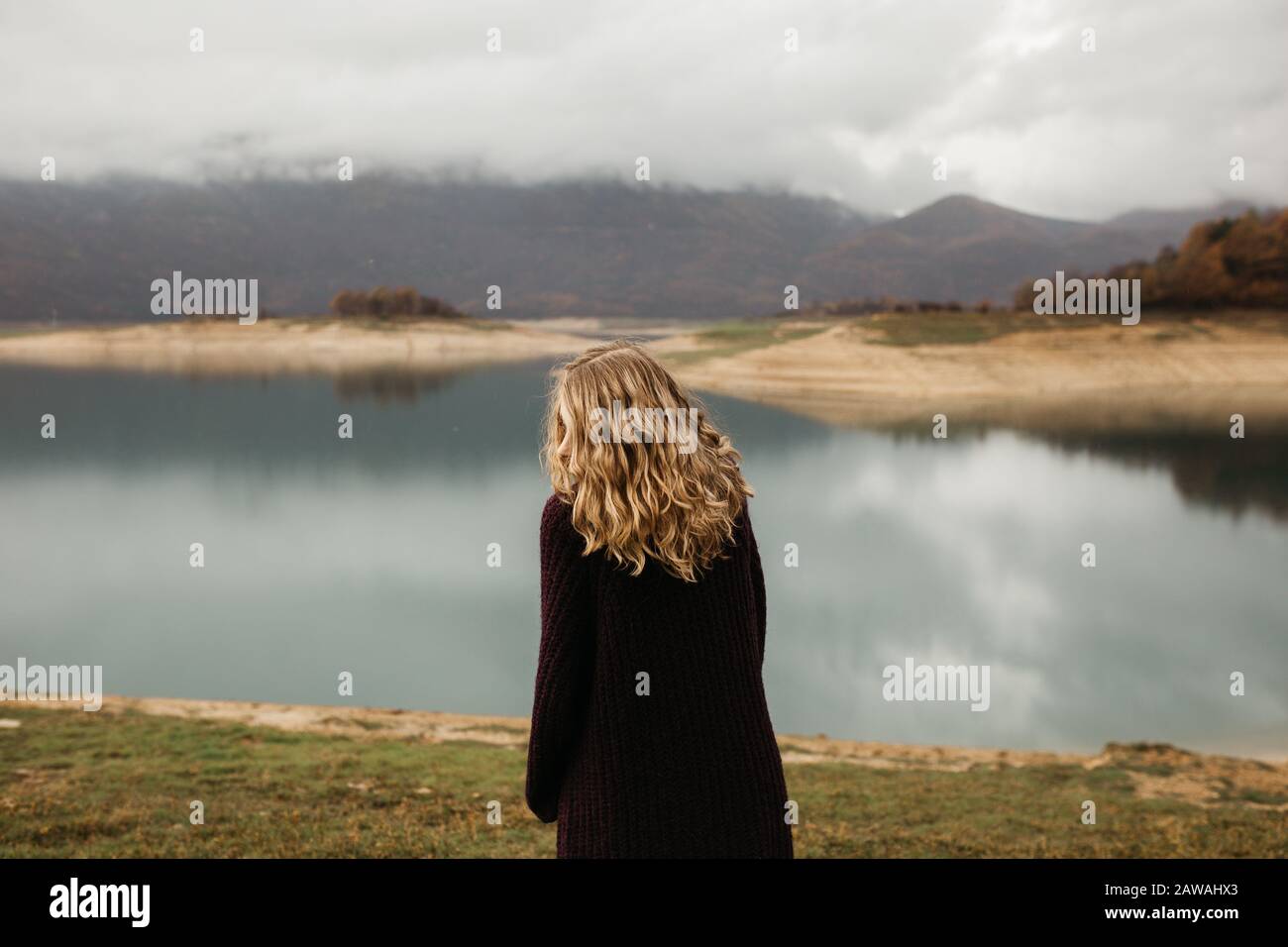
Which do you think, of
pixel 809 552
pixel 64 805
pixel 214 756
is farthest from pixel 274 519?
pixel 64 805

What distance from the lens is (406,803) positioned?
6840 millimetres

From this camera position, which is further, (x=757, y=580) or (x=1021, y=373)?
(x=1021, y=373)

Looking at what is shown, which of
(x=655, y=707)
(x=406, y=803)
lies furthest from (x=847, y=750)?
(x=655, y=707)

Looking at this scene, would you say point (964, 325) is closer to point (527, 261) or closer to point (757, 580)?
point (757, 580)

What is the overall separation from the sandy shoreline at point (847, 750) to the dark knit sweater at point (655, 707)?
25.8 ft

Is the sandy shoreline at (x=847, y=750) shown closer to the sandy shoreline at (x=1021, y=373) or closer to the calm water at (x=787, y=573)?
the calm water at (x=787, y=573)

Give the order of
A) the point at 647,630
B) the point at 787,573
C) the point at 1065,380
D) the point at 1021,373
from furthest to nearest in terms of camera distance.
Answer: the point at 1021,373 < the point at 1065,380 < the point at 787,573 < the point at 647,630

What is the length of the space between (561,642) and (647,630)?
0.18 metres

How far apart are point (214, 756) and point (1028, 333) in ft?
163

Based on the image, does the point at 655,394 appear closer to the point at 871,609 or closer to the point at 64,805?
the point at 64,805

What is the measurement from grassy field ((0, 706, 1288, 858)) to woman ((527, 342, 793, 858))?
4.06 m

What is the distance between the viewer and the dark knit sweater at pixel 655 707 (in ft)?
6.47

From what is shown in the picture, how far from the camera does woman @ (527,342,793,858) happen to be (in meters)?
1.94

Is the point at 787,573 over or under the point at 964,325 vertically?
under
